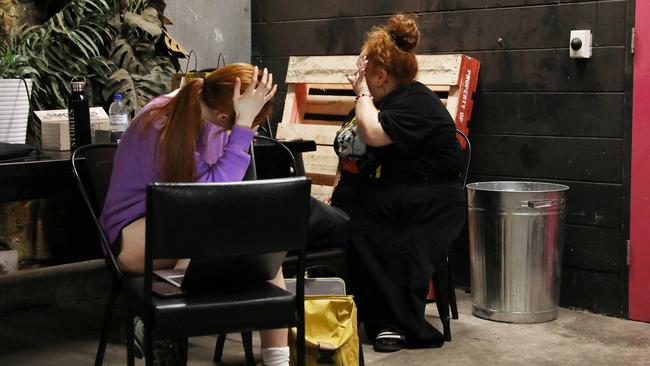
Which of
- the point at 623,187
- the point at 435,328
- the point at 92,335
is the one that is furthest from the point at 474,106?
the point at 92,335

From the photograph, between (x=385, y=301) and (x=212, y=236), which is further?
(x=385, y=301)

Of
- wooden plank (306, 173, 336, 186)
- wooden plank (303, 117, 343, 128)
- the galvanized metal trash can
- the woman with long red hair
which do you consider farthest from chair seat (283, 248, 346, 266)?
wooden plank (303, 117, 343, 128)

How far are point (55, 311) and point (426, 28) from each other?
234 cm

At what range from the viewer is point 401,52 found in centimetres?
376

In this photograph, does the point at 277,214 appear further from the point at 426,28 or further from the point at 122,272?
the point at 426,28

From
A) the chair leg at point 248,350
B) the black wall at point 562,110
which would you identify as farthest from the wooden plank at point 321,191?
the chair leg at point 248,350

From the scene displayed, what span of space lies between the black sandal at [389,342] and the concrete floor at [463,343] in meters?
0.04

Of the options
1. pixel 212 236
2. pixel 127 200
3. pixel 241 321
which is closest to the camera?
pixel 212 236

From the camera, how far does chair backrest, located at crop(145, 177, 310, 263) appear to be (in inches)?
89.8

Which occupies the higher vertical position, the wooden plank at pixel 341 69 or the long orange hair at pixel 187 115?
the wooden plank at pixel 341 69

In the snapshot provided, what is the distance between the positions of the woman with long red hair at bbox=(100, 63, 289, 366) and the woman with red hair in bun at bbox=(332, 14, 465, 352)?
105 cm

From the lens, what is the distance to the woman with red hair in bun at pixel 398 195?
3752mm

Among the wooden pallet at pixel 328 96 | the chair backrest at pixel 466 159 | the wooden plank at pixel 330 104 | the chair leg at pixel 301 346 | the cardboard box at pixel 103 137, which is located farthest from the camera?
the wooden plank at pixel 330 104

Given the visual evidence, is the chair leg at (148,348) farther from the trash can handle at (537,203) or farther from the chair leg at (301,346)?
the trash can handle at (537,203)
